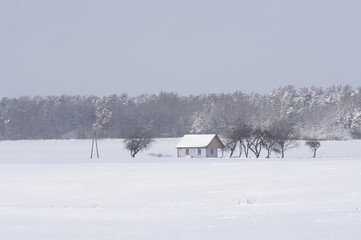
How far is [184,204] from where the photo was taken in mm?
25891

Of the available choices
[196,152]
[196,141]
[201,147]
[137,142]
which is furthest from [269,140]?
[137,142]

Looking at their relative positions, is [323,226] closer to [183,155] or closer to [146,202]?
[146,202]

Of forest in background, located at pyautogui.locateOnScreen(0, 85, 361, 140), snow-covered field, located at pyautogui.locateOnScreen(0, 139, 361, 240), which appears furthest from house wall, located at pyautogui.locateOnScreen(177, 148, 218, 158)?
forest in background, located at pyautogui.locateOnScreen(0, 85, 361, 140)

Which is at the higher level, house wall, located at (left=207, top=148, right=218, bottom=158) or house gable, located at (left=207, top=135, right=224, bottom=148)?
house gable, located at (left=207, top=135, right=224, bottom=148)

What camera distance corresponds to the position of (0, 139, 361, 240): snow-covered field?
15109 mm

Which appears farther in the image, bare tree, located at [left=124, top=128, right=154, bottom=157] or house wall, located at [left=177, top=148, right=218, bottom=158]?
house wall, located at [left=177, top=148, right=218, bottom=158]

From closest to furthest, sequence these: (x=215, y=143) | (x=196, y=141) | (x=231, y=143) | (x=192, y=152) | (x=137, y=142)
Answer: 1. (x=137, y=142)
2. (x=231, y=143)
3. (x=192, y=152)
4. (x=215, y=143)
5. (x=196, y=141)

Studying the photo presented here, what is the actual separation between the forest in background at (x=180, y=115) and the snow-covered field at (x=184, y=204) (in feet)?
333

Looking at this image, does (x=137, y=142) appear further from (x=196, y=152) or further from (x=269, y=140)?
(x=269, y=140)

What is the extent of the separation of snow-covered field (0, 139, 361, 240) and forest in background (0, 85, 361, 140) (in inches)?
3998

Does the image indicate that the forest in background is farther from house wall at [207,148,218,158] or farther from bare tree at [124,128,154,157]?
bare tree at [124,128,154,157]

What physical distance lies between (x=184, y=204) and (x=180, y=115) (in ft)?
479

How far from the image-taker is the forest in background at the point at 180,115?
15375 cm

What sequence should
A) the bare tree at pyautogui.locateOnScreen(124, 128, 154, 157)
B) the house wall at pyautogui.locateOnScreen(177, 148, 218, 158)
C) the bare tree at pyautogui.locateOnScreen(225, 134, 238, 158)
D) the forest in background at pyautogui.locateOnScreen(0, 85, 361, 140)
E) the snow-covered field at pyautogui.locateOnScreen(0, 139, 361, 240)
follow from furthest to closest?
the forest in background at pyautogui.locateOnScreen(0, 85, 361, 140)
the house wall at pyautogui.locateOnScreen(177, 148, 218, 158)
the bare tree at pyautogui.locateOnScreen(225, 134, 238, 158)
the bare tree at pyautogui.locateOnScreen(124, 128, 154, 157)
the snow-covered field at pyautogui.locateOnScreen(0, 139, 361, 240)
